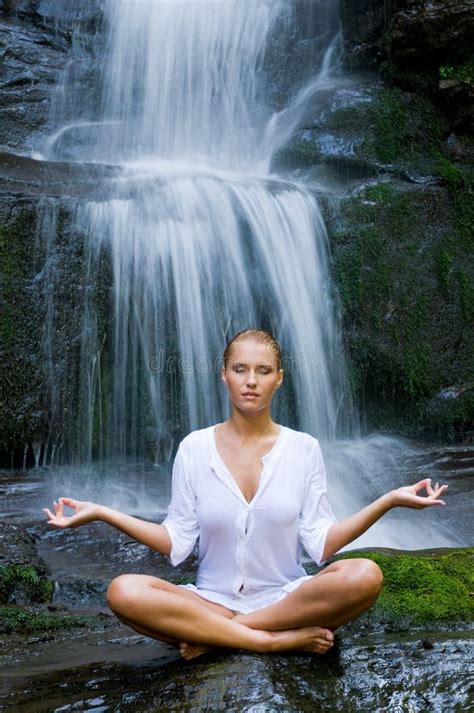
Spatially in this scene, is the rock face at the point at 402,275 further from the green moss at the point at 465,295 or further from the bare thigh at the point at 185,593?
the bare thigh at the point at 185,593

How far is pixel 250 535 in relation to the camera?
3.24 m

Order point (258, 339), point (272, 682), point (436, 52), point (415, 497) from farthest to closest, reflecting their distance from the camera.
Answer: point (436, 52) < point (258, 339) < point (415, 497) < point (272, 682)

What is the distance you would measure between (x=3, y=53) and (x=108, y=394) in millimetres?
6724

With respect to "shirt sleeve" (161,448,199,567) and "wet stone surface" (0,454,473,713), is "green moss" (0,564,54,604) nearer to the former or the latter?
→ "wet stone surface" (0,454,473,713)

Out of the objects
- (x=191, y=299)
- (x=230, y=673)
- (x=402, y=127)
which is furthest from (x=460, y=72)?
(x=230, y=673)

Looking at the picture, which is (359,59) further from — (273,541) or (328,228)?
(273,541)

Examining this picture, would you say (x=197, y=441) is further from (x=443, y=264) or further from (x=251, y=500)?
(x=443, y=264)

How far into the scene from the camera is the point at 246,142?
41.2ft

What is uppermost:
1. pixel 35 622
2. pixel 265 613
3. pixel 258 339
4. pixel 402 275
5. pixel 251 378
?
pixel 402 275

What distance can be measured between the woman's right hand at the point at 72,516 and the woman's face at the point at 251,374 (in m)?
0.69

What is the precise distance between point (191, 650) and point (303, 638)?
1.37 feet

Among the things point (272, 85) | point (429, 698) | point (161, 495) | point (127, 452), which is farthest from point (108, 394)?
point (272, 85)

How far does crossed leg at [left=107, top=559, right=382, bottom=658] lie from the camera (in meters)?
3.05

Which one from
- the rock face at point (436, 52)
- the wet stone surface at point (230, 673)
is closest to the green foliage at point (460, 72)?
the rock face at point (436, 52)
